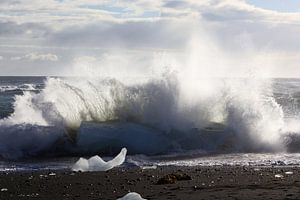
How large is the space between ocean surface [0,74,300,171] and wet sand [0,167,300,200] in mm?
1619

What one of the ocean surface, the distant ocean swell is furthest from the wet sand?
the distant ocean swell

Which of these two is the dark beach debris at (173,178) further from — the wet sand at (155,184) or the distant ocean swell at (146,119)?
the distant ocean swell at (146,119)

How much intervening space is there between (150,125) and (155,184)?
8.80m

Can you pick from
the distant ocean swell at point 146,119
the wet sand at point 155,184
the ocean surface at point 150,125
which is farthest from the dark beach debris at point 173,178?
the distant ocean swell at point 146,119

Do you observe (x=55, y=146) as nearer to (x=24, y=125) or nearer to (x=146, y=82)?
(x=24, y=125)

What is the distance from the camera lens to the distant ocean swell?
17.3 m

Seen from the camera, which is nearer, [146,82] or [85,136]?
[85,136]

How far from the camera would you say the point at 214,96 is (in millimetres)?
20984

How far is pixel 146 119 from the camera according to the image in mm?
19922

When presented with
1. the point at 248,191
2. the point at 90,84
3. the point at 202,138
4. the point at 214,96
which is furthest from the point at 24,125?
the point at 248,191

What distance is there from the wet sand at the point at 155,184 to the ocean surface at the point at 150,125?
1619mm

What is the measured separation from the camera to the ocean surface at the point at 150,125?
52.7 feet

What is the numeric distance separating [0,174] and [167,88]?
9352 mm

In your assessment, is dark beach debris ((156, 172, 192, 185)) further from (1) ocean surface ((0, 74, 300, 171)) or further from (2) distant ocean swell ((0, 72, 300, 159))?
(2) distant ocean swell ((0, 72, 300, 159))
